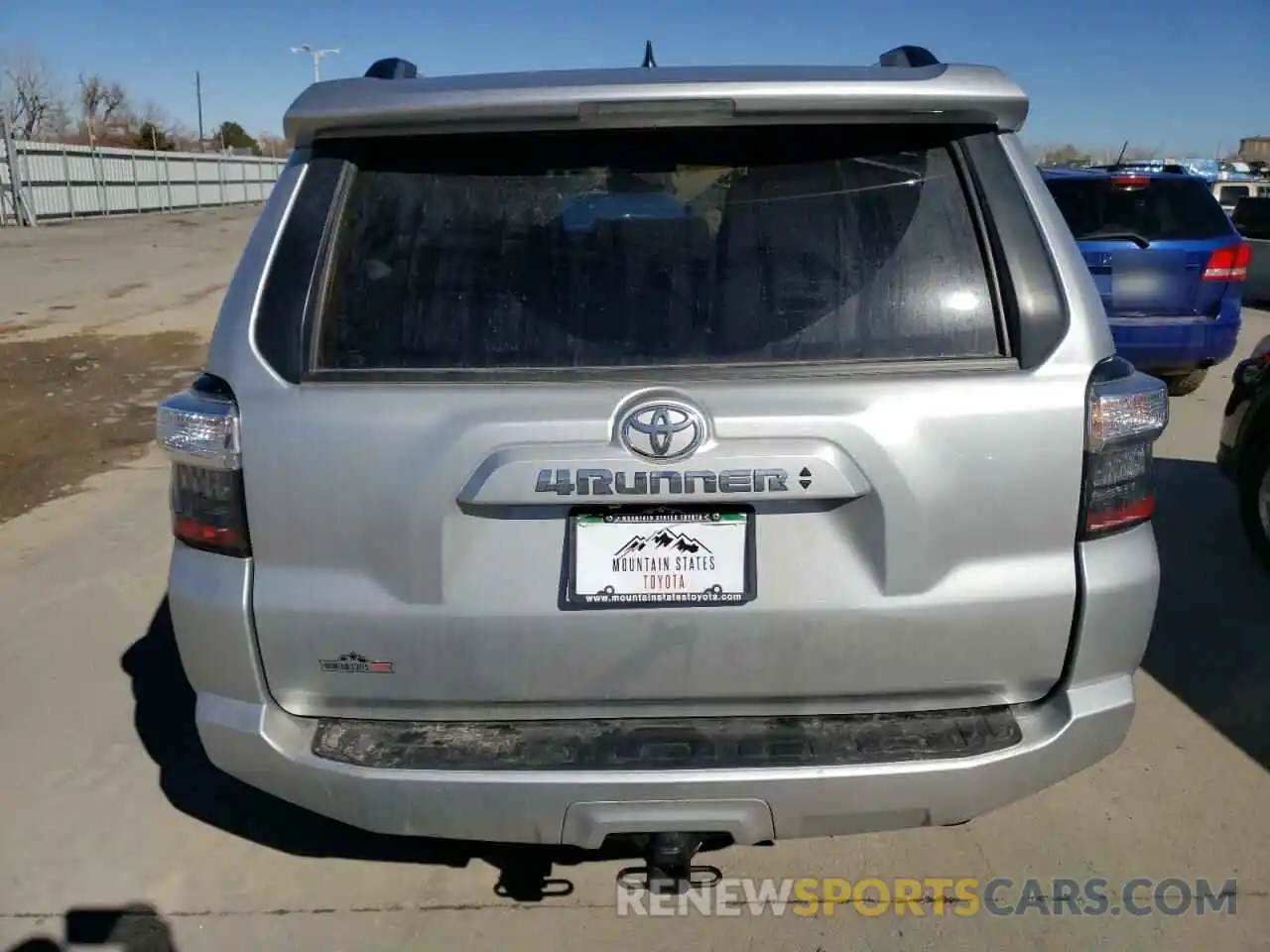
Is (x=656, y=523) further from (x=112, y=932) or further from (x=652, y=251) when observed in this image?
(x=112, y=932)

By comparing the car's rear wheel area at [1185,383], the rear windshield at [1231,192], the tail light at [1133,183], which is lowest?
the car's rear wheel area at [1185,383]

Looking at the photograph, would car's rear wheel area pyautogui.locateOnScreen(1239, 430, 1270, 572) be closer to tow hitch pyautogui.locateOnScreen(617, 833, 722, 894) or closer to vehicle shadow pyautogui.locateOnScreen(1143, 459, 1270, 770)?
vehicle shadow pyautogui.locateOnScreen(1143, 459, 1270, 770)

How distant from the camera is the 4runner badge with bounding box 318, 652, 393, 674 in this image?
2.28 m

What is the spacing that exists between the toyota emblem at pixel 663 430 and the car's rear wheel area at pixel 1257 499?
4.02 meters

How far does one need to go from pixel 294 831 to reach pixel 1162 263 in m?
7.43

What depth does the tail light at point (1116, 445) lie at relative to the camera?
2.27 metres

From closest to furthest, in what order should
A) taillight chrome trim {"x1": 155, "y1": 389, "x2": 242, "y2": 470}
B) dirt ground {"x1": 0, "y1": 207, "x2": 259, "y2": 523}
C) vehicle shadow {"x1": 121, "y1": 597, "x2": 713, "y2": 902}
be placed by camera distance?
taillight chrome trim {"x1": 155, "y1": 389, "x2": 242, "y2": 470} → vehicle shadow {"x1": 121, "y1": 597, "x2": 713, "y2": 902} → dirt ground {"x1": 0, "y1": 207, "x2": 259, "y2": 523}

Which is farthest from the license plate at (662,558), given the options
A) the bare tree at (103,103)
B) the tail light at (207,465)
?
the bare tree at (103,103)

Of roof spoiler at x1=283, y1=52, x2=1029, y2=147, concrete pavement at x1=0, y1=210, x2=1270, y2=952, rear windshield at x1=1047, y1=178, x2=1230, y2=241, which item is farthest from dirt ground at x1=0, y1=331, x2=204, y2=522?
rear windshield at x1=1047, y1=178, x2=1230, y2=241

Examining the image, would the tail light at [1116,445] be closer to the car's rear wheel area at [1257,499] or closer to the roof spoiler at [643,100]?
the roof spoiler at [643,100]

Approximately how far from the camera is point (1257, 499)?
5141 millimetres

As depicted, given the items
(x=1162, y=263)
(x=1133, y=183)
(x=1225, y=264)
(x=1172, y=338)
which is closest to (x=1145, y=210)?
(x=1133, y=183)

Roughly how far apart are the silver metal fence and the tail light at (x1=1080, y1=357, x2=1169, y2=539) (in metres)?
34.6

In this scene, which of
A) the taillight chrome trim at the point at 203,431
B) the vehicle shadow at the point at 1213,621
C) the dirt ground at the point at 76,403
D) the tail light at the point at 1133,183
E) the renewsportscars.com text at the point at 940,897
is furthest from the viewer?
the tail light at the point at 1133,183
